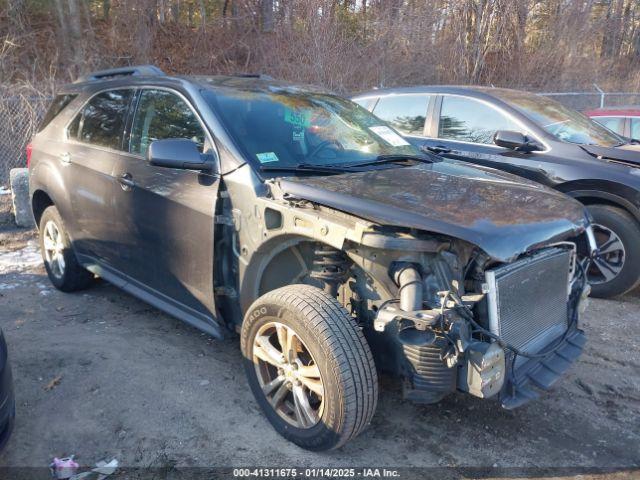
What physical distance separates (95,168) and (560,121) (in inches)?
179

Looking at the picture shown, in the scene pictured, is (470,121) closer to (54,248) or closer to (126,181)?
(126,181)

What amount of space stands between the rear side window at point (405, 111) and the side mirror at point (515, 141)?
3.65ft

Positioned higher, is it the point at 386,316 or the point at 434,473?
the point at 386,316

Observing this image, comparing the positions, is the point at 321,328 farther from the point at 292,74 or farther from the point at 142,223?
the point at 292,74

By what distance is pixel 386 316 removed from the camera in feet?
8.29

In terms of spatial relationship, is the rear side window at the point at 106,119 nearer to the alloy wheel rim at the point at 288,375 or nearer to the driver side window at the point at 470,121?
the alloy wheel rim at the point at 288,375

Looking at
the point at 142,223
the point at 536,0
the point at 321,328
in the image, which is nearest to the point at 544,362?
the point at 321,328

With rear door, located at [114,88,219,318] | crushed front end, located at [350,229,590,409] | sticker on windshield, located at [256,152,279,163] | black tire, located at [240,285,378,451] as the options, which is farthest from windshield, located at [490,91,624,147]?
black tire, located at [240,285,378,451]

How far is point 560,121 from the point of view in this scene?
18.9 ft

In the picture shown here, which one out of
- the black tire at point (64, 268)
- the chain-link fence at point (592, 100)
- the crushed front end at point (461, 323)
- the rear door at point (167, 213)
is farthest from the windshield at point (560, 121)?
the chain-link fence at point (592, 100)

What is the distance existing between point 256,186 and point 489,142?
11.4ft

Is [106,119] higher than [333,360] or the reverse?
higher

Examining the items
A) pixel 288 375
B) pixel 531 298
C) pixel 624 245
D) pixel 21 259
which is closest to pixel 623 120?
pixel 624 245

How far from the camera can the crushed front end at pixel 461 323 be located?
8.12 feet
